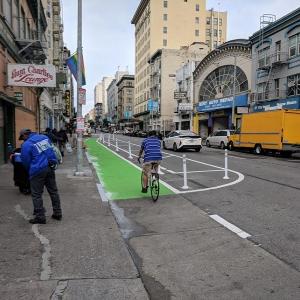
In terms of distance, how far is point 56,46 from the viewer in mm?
61656

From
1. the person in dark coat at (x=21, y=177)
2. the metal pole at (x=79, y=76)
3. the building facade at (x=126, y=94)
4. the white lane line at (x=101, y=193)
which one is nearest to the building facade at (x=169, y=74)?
the building facade at (x=126, y=94)

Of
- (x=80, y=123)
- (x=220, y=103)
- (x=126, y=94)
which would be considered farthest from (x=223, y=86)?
(x=126, y=94)

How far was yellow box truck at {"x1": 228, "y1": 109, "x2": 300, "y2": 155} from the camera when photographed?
24.8m

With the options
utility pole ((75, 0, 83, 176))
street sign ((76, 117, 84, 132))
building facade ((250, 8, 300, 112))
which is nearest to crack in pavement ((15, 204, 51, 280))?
utility pole ((75, 0, 83, 176))

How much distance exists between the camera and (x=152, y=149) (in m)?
10.0

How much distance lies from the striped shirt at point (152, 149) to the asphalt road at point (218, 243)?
3.46 ft

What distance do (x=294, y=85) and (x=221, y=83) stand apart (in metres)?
17.1

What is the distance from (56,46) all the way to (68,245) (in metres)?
59.6

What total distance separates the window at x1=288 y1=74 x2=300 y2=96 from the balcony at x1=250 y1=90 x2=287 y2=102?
65cm

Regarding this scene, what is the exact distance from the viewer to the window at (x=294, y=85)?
114 ft

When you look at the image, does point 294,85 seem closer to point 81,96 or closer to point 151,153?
point 81,96

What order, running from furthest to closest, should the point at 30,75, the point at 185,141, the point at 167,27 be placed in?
the point at 167,27 < the point at 185,141 < the point at 30,75

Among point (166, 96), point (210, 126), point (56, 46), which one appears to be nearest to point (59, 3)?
point (56, 46)

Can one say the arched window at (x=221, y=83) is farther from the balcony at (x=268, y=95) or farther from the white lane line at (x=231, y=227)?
the white lane line at (x=231, y=227)
